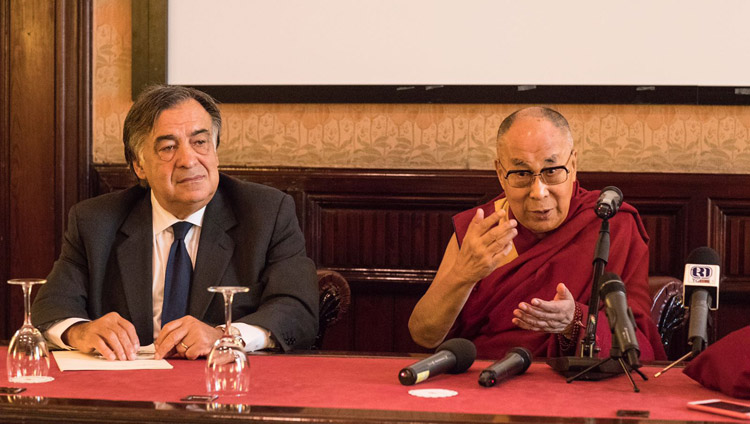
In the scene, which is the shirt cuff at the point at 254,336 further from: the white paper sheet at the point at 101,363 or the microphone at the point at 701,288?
the microphone at the point at 701,288

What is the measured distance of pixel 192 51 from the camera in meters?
3.61

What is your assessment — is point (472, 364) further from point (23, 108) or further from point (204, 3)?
point (23, 108)

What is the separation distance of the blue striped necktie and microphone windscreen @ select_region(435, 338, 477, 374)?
36.9 inches

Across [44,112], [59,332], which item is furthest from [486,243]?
[44,112]

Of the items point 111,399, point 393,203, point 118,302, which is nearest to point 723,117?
point 393,203

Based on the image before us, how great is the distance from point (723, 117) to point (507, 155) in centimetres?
122

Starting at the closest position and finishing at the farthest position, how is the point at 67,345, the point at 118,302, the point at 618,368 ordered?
the point at 618,368 < the point at 67,345 < the point at 118,302

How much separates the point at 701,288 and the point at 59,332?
1.59 meters

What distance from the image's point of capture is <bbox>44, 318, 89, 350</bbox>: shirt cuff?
91.9 inches

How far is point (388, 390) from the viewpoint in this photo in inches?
67.3

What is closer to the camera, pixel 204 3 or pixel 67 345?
pixel 67 345

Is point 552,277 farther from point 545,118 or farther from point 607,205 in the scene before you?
point 607,205

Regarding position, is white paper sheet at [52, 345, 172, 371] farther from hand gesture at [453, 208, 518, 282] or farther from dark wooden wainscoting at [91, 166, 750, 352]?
dark wooden wainscoting at [91, 166, 750, 352]

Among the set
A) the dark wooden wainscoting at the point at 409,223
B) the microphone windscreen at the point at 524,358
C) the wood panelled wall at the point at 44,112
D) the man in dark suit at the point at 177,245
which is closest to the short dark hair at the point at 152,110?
the man in dark suit at the point at 177,245
